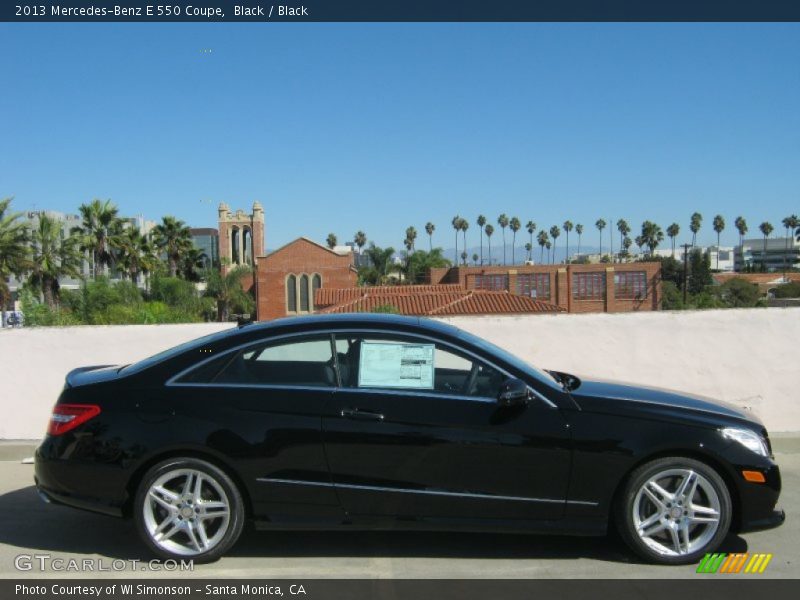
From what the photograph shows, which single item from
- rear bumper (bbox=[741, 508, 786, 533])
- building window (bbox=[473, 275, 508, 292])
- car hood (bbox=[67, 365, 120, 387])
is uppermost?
building window (bbox=[473, 275, 508, 292])

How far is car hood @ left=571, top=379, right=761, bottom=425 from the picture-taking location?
4473 millimetres

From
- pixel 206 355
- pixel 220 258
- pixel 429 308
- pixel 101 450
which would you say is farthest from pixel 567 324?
pixel 220 258

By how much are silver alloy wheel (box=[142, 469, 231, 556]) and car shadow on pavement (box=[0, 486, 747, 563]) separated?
0.27 m

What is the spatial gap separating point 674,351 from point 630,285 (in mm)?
73112

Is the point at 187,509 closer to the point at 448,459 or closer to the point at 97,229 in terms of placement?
the point at 448,459

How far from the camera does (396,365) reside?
15.1ft

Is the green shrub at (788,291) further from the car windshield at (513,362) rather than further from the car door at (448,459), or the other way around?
the car door at (448,459)

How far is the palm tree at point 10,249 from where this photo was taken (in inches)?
1447

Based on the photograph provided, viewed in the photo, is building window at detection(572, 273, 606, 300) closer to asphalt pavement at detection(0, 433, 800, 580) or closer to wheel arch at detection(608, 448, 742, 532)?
asphalt pavement at detection(0, 433, 800, 580)

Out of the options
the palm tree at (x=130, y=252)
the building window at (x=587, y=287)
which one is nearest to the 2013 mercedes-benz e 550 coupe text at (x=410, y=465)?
the palm tree at (x=130, y=252)

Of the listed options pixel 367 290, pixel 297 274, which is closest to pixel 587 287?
pixel 297 274

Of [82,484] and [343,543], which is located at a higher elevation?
[82,484]

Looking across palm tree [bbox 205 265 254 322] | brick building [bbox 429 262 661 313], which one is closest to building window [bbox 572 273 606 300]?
brick building [bbox 429 262 661 313]
